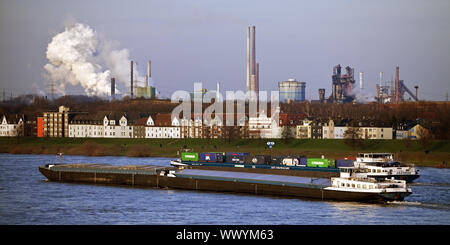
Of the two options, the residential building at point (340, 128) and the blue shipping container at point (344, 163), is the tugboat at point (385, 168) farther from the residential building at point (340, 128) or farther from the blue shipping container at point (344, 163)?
the residential building at point (340, 128)

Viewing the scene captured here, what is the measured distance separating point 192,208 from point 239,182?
12748 millimetres

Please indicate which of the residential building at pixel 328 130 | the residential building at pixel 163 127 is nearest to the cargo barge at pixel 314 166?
the residential building at pixel 328 130

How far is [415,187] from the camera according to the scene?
7281 cm

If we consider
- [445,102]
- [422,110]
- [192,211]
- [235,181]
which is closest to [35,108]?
[422,110]

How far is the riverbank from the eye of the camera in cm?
11419

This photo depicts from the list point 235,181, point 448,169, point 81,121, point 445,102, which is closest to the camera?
point 235,181

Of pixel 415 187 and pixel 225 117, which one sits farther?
pixel 225 117

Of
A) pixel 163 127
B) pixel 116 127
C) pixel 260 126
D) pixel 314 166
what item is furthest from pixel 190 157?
pixel 116 127

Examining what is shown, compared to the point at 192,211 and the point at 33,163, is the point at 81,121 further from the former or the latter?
the point at 192,211

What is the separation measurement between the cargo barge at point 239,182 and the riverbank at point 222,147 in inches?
1571

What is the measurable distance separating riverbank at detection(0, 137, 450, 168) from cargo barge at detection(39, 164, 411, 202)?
39904 mm

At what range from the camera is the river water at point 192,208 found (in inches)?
2068
